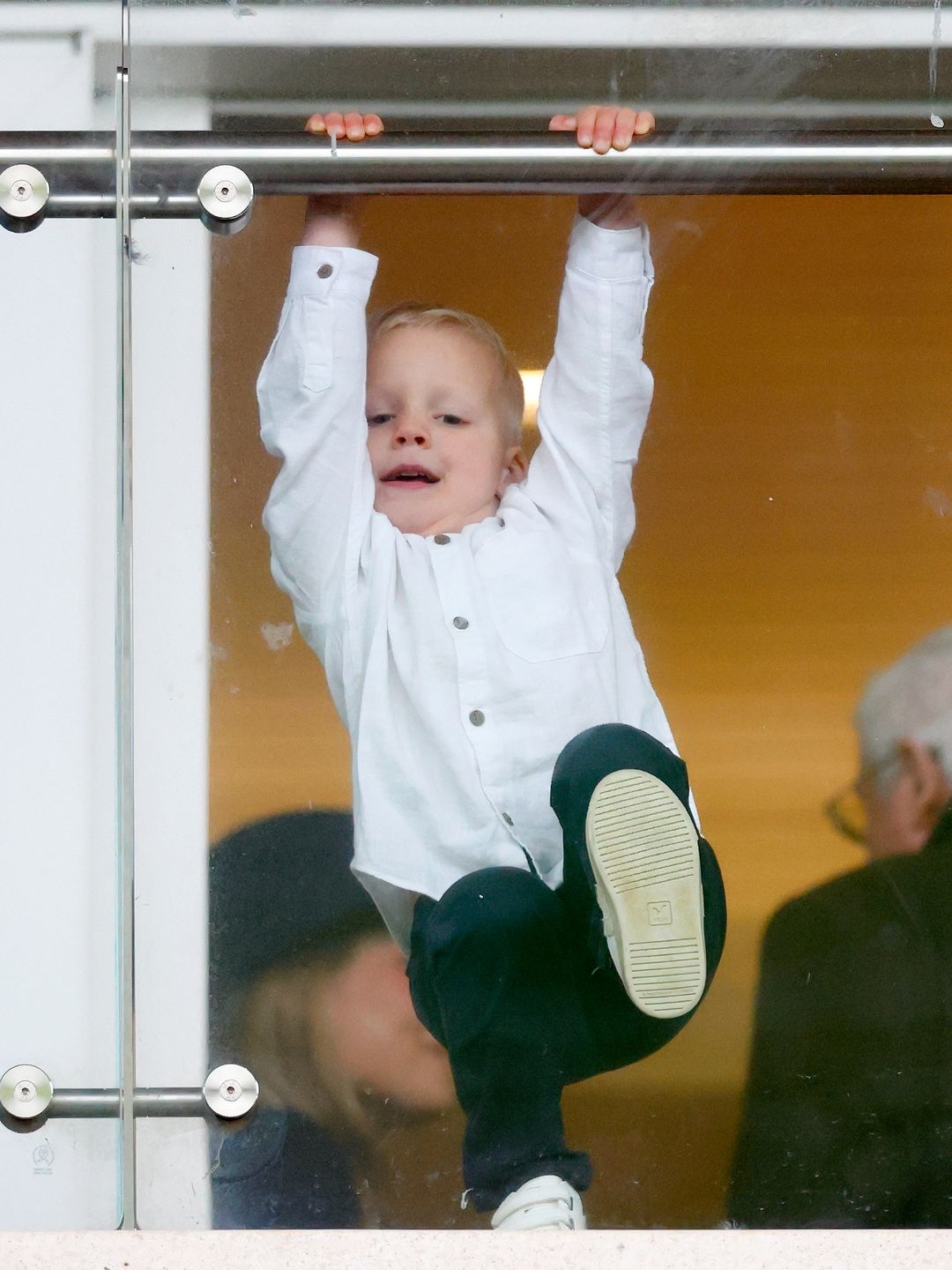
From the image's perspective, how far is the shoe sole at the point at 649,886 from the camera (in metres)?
1.38

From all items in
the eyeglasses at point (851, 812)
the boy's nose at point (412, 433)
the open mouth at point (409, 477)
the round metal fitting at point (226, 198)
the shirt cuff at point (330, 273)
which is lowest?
the eyeglasses at point (851, 812)

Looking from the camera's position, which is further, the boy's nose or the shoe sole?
the boy's nose

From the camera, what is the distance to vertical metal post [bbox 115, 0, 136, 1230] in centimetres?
139

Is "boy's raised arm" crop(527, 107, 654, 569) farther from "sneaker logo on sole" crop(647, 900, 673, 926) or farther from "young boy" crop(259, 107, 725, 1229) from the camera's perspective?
"sneaker logo on sole" crop(647, 900, 673, 926)

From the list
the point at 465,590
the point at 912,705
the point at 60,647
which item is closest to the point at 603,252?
the point at 465,590

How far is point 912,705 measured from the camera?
147 cm

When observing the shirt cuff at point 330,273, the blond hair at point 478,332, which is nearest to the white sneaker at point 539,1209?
the blond hair at point 478,332

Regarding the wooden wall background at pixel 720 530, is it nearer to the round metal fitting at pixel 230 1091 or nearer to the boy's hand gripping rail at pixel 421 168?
the boy's hand gripping rail at pixel 421 168

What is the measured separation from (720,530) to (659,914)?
13.7 inches

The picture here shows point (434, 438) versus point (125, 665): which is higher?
point (434, 438)

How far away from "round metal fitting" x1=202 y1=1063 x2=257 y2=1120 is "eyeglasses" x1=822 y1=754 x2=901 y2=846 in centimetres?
55

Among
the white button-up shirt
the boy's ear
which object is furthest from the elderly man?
the boy's ear

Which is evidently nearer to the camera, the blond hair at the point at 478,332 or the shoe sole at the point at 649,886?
the shoe sole at the point at 649,886

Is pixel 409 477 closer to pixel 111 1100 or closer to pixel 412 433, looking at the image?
pixel 412 433
